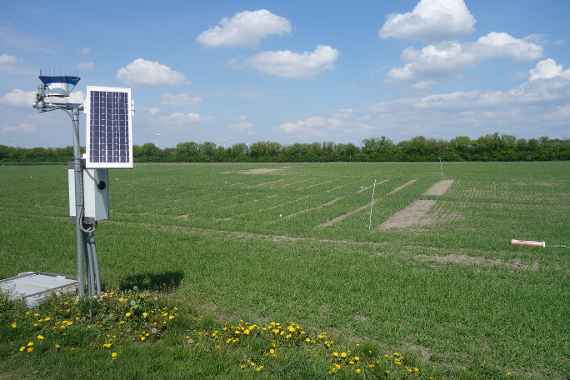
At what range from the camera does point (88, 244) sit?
290 inches

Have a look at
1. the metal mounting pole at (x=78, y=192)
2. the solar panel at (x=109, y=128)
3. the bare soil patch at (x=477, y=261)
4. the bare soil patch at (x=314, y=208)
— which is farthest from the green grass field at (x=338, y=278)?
the solar panel at (x=109, y=128)

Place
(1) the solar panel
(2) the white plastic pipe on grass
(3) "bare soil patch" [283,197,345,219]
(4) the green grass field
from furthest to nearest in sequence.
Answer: (3) "bare soil patch" [283,197,345,219], (2) the white plastic pipe on grass, (1) the solar panel, (4) the green grass field

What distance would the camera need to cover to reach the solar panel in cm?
686

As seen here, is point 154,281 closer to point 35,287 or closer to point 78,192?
point 35,287

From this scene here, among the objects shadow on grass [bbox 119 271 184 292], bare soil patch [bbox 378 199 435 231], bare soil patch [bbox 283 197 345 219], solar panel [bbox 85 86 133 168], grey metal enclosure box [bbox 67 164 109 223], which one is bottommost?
shadow on grass [bbox 119 271 184 292]

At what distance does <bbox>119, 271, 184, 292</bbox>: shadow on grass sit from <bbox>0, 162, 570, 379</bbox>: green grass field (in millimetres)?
67

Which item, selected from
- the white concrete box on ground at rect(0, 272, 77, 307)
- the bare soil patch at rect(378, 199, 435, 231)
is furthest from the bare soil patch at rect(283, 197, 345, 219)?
the white concrete box on ground at rect(0, 272, 77, 307)

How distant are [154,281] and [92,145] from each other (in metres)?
3.65

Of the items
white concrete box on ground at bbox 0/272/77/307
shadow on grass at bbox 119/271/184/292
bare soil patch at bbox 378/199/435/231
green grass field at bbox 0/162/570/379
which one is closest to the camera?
green grass field at bbox 0/162/570/379

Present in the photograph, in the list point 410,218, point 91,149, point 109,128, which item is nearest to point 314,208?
point 410,218

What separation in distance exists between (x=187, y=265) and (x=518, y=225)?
1311 centimetres

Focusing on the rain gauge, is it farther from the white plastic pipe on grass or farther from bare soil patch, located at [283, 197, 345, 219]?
bare soil patch, located at [283, 197, 345, 219]

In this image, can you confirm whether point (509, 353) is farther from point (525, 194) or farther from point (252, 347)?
point (525, 194)

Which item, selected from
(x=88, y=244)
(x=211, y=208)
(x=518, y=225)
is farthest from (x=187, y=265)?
(x=518, y=225)
